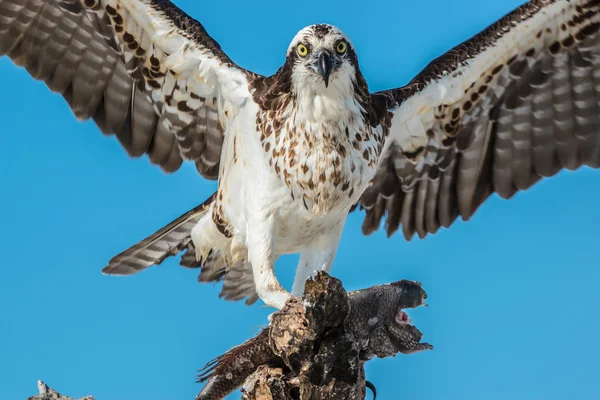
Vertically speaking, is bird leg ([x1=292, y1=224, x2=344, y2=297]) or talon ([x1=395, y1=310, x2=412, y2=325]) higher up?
bird leg ([x1=292, y1=224, x2=344, y2=297])

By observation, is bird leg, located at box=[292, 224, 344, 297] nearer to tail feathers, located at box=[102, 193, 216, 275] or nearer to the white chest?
the white chest

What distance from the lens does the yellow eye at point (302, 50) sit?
6.73 m

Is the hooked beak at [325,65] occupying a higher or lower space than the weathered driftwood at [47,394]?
higher

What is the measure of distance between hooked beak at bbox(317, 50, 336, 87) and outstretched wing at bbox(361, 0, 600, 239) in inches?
54.4

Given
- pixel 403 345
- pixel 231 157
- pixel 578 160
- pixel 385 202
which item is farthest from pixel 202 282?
pixel 578 160

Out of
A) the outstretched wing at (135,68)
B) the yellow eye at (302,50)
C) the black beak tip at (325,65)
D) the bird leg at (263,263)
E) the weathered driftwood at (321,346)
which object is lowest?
the weathered driftwood at (321,346)

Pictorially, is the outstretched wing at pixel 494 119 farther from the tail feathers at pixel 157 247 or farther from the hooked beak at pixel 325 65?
the tail feathers at pixel 157 247

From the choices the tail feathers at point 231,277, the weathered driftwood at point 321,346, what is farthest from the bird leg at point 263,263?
the tail feathers at point 231,277

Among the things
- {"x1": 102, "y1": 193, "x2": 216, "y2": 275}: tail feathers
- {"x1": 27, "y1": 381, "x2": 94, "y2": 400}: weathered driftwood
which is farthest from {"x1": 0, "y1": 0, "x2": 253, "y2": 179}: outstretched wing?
{"x1": 27, "y1": 381, "x2": 94, "y2": 400}: weathered driftwood

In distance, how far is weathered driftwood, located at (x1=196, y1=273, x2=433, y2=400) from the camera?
5.87 m

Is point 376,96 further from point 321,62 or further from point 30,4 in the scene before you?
point 30,4

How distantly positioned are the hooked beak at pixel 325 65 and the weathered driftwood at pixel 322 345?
1.63 meters

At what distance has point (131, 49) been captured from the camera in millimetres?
8000

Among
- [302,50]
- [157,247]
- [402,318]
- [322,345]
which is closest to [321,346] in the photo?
[322,345]
